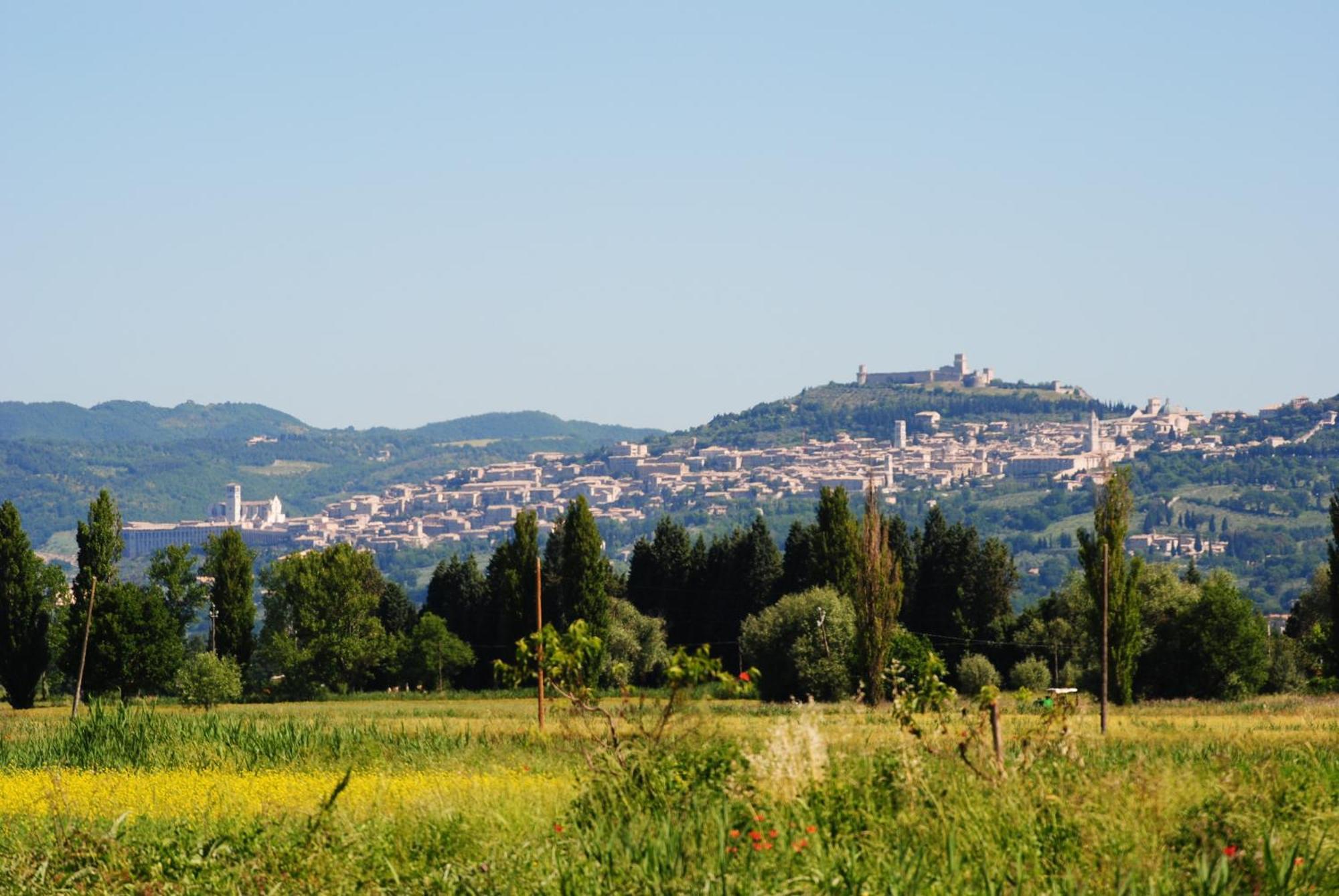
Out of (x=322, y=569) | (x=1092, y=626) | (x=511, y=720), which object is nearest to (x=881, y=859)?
(x=511, y=720)

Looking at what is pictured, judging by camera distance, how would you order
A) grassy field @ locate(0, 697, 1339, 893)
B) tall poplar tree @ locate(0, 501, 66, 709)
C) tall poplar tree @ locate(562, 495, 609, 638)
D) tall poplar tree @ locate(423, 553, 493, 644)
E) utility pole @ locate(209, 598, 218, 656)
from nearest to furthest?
grassy field @ locate(0, 697, 1339, 893)
tall poplar tree @ locate(0, 501, 66, 709)
utility pole @ locate(209, 598, 218, 656)
tall poplar tree @ locate(562, 495, 609, 638)
tall poplar tree @ locate(423, 553, 493, 644)

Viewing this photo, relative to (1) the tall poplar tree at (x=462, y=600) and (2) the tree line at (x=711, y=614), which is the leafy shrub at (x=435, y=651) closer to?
(2) the tree line at (x=711, y=614)

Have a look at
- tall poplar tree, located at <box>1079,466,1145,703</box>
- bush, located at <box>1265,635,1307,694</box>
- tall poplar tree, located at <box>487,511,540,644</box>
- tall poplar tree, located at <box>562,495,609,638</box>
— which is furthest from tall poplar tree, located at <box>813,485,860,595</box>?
bush, located at <box>1265,635,1307,694</box>

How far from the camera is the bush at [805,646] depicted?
5450cm

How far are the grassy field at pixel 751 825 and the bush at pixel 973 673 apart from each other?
151 feet

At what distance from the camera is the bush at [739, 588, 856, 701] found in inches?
2146

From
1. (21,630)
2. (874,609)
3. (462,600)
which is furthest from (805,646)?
(462,600)

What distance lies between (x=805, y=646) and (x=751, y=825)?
43619 millimetres

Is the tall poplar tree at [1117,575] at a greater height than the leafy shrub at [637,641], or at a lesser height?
greater

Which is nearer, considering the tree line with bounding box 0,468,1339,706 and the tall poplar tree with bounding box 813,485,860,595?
the tree line with bounding box 0,468,1339,706

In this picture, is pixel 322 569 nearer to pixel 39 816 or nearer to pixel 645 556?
pixel 645 556

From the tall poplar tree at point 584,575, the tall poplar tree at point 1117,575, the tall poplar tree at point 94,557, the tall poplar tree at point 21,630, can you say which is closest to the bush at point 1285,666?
the tall poplar tree at point 1117,575

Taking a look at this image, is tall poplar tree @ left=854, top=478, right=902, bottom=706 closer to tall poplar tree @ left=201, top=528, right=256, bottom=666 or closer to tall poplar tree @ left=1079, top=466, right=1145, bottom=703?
tall poplar tree @ left=1079, top=466, right=1145, bottom=703

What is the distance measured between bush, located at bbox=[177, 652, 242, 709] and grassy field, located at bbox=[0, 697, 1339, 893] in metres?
45.7
